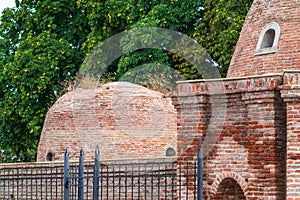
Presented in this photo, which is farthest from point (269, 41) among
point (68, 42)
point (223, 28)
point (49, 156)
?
point (68, 42)

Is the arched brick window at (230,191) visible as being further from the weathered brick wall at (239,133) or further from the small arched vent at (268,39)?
the small arched vent at (268,39)

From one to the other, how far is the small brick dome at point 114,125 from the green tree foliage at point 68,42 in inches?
133

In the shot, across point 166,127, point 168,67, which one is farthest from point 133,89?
point 168,67

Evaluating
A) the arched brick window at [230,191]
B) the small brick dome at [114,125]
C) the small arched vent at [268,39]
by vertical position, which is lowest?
the arched brick window at [230,191]

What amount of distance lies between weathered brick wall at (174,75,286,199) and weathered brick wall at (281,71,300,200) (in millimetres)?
231

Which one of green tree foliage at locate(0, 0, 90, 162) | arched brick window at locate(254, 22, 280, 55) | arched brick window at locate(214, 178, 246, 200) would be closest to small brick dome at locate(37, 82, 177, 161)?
green tree foliage at locate(0, 0, 90, 162)

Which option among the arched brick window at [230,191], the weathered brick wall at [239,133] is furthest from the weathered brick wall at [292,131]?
the arched brick window at [230,191]

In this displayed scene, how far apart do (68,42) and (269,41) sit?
15.1 metres

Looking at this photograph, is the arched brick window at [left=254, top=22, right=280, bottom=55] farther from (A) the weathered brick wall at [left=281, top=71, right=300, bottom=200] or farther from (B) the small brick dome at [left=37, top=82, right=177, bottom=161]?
(B) the small brick dome at [left=37, top=82, right=177, bottom=161]

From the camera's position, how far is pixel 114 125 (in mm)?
20125

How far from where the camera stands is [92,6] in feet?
86.9

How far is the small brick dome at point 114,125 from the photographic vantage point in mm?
19891

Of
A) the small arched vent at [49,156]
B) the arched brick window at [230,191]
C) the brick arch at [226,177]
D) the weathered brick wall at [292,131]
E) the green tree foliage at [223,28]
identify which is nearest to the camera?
the weathered brick wall at [292,131]

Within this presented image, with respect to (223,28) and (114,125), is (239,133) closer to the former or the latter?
(114,125)
